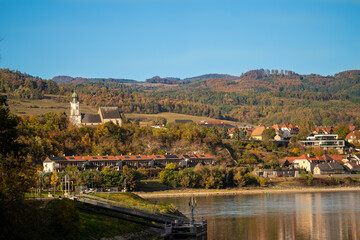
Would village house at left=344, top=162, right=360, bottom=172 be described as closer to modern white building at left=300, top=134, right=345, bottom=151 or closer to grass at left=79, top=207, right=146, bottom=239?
modern white building at left=300, top=134, right=345, bottom=151

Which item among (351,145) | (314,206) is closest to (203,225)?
(314,206)

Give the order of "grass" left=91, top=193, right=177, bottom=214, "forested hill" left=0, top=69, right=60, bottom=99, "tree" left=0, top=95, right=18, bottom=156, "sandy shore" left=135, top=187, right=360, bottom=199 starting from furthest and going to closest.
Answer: "forested hill" left=0, top=69, right=60, bottom=99 → "sandy shore" left=135, top=187, right=360, bottom=199 → "grass" left=91, top=193, right=177, bottom=214 → "tree" left=0, top=95, right=18, bottom=156

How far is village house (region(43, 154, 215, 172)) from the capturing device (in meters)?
80.8

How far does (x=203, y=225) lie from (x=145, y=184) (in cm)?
3958

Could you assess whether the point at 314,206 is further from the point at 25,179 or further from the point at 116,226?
the point at 25,179

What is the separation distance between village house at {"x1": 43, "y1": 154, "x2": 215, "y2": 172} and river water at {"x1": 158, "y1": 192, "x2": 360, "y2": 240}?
78.9 feet

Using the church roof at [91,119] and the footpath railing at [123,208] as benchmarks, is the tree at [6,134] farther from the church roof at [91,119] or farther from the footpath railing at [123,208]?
the church roof at [91,119]

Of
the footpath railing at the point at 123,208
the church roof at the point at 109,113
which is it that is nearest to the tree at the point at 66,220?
the footpath railing at the point at 123,208

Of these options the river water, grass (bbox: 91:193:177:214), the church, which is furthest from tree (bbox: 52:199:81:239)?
the church

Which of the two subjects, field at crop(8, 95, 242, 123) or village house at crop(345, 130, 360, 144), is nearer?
field at crop(8, 95, 242, 123)

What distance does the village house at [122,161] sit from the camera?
80750 mm

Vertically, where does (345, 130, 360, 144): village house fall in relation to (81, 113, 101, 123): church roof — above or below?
below

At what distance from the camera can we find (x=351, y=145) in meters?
126

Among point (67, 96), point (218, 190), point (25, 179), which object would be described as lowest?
point (218, 190)
